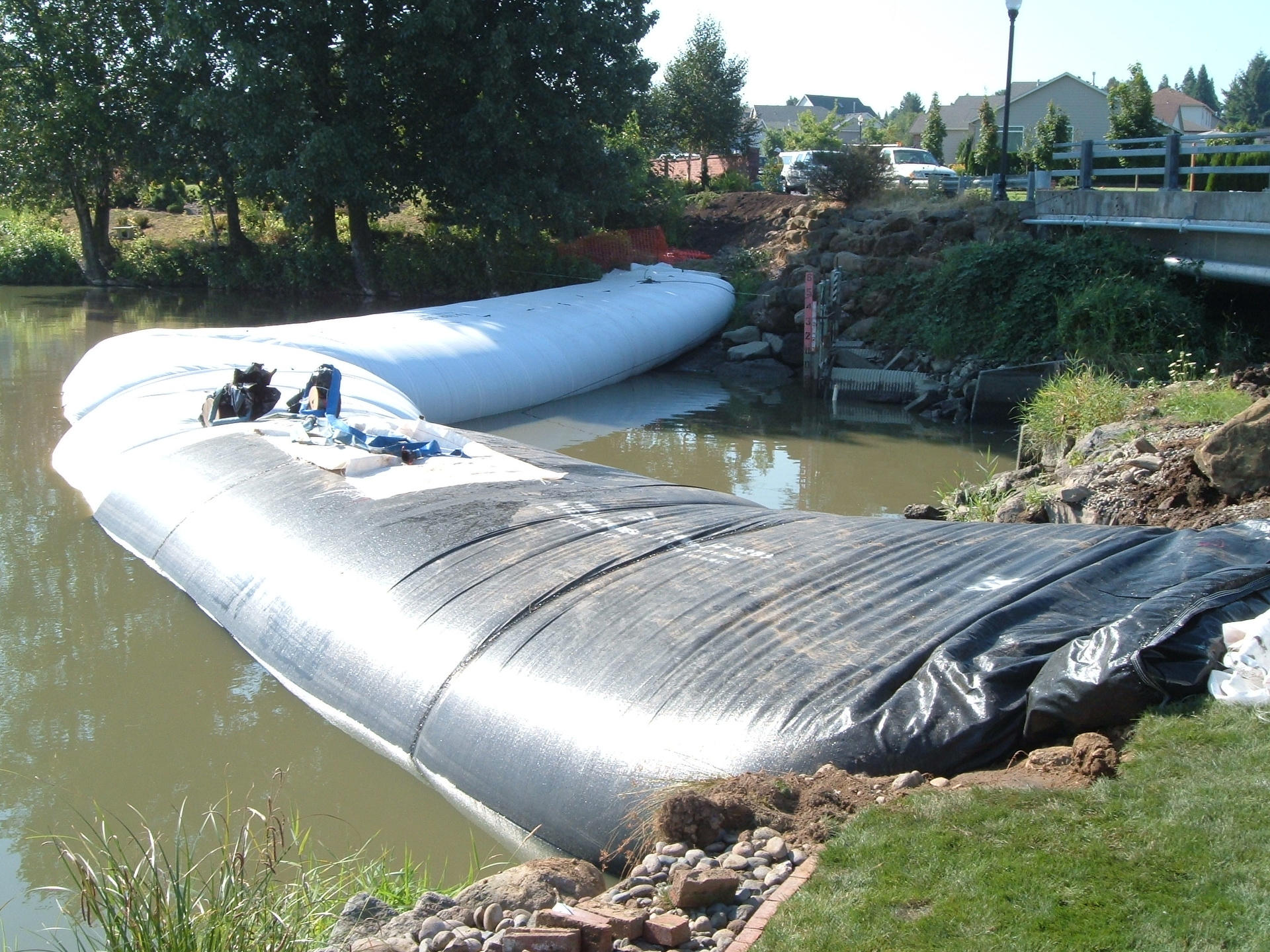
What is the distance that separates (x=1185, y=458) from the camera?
698 cm

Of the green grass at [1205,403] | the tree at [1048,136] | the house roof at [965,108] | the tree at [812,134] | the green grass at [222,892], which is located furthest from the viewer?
the house roof at [965,108]

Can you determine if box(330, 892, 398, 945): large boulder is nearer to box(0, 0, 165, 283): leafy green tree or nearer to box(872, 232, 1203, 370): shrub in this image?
box(872, 232, 1203, 370): shrub

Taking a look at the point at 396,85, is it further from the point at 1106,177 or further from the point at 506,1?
the point at 1106,177

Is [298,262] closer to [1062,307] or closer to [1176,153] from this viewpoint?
[1062,307]

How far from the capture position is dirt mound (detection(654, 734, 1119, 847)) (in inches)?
139

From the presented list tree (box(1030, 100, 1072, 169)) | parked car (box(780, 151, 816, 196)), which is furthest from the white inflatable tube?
parked car (box(780, 151, 816, 196))

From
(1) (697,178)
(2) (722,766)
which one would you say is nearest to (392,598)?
(2) (722,766)

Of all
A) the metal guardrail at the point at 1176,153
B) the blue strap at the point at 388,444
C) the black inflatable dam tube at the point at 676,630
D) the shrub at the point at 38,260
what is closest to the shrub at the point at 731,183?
the metal guardrail at the point at 1176,153

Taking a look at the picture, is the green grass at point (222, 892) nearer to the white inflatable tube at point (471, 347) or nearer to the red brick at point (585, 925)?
the red brick at point (585, 925)

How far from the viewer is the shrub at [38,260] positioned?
27047 mm

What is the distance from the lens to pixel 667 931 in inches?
117

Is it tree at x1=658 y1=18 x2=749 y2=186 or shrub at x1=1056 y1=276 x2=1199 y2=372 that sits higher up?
tree at x1=658 y1=18 x2=749 y2=186

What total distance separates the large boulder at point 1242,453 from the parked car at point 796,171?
1874 cm

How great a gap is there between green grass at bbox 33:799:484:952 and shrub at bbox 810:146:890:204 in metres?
19.8
